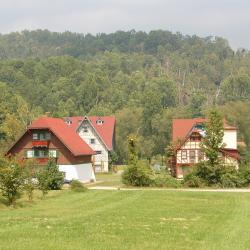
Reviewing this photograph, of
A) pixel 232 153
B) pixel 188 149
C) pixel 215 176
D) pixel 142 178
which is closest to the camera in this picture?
pixel 215 176

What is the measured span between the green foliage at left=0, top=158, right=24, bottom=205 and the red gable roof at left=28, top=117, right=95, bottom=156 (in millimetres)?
27647

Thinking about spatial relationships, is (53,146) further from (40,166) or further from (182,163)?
(182,163)

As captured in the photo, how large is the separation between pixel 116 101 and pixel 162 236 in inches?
5794

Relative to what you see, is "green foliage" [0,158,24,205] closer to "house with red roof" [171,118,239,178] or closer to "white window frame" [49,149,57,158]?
"white window frame" [49,149,57,158]

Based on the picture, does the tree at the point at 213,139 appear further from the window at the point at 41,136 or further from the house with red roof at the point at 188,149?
the window at the point at 41,136

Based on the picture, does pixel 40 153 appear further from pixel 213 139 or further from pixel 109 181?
pixel 213 139

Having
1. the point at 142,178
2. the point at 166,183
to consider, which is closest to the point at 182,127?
the point at 142,178

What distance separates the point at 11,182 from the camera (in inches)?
1561

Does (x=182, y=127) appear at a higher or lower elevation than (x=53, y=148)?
higher

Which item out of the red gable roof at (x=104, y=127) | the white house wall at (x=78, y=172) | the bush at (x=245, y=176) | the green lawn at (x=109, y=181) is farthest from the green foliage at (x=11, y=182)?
the red gable roof at (x=104, y=127)

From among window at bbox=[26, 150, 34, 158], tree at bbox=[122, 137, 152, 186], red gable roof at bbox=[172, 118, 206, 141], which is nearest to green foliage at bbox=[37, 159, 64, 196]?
tree at bbox=[122, 137, 152, 186]

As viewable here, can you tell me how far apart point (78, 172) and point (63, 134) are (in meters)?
4.53

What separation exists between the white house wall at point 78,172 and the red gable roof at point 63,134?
1.58 m

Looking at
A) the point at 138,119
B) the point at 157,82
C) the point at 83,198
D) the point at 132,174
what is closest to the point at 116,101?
the point at 157,82
